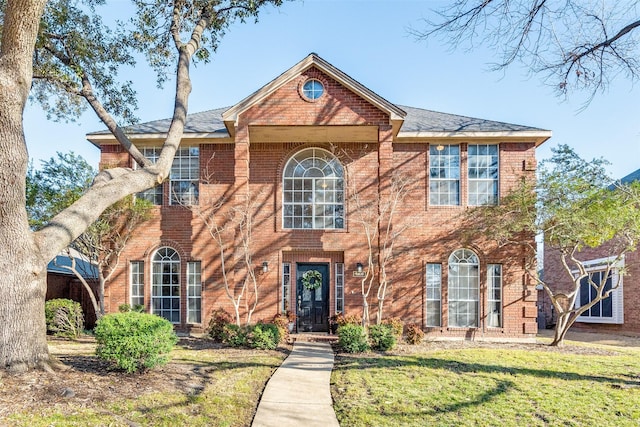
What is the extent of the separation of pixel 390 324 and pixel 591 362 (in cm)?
459

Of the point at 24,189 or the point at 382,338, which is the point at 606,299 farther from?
the point at 24,189

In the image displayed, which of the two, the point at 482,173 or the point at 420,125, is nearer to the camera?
the point at 482,173

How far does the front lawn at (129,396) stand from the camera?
4.89 meters

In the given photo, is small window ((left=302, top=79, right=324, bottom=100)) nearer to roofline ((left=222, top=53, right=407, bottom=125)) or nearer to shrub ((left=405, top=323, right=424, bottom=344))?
roofline ((left=222, top=53, right=407, bottom=125))

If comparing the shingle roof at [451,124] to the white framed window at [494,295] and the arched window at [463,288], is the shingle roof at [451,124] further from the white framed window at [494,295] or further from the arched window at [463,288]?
the white framed window at [494,295]

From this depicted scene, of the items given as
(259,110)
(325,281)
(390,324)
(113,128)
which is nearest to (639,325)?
(390,324)

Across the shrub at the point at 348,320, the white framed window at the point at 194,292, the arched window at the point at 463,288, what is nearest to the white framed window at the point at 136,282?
the white framed window at the point at 194,292

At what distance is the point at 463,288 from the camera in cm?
1384

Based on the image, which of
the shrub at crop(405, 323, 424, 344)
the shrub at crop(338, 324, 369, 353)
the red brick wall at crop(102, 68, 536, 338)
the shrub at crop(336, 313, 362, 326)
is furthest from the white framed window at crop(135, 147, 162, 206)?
the shrub at crop(405, 323, 424, 344)

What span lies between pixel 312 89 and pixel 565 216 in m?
7.71

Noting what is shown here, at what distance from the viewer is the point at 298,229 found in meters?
13.9

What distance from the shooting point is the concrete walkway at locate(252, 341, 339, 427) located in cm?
569

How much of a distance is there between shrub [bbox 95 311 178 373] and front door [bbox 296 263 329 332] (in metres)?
7.15

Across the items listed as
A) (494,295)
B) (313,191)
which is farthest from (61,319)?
(494,295)
